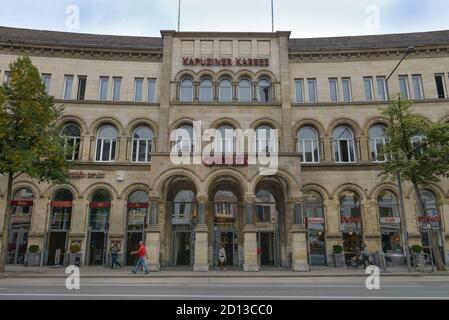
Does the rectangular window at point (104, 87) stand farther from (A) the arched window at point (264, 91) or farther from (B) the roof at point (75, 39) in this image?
(A) the arched window at point (264, 91)

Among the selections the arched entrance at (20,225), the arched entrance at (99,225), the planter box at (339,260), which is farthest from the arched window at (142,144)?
the planter box at (339,260)

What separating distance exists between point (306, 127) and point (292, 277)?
42.2ft

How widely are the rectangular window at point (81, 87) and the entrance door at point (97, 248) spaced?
10.9 m

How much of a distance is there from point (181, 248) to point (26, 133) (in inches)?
498

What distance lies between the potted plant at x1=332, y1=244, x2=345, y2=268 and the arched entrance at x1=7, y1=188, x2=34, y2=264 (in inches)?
867

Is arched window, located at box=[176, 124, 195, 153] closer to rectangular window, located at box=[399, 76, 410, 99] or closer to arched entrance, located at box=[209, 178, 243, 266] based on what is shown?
arched entrance, located at box=[209, 178, 243, 266]

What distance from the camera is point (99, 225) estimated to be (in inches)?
1001

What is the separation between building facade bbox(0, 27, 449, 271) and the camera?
2459 cm

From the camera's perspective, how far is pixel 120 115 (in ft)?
88.4

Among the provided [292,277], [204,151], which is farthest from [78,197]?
[292,277]

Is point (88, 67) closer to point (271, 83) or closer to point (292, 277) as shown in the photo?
point (271, 83)

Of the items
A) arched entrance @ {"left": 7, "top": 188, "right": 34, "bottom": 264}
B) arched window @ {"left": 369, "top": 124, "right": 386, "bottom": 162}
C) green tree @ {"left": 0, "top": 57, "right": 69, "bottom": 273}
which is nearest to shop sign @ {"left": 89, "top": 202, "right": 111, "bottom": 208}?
arched entrance @ {"left": 7, "top": 188, "right": 34, "bottom": 264}

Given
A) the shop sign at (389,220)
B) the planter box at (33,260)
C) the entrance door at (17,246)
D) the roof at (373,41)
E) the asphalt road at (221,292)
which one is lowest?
the asphalt road at (221,292)

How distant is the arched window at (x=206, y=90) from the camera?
27.2 meters
